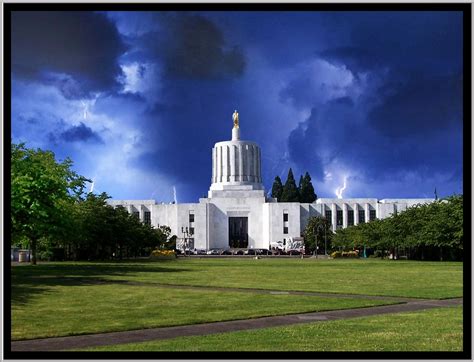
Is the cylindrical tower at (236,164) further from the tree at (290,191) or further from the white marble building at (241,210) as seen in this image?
the tree at (290,191)

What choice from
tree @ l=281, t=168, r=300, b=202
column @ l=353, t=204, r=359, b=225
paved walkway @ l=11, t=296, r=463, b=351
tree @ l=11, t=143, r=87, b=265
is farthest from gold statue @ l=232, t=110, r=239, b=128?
paved walkway @ l=11, t=296, r=463, b=351

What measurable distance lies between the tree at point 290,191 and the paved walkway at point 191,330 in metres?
172

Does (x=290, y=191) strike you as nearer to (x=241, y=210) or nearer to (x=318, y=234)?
(x=241, y=210)

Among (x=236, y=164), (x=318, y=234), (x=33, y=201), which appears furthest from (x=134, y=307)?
(x=236, y=164)

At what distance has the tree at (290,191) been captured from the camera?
194 meters

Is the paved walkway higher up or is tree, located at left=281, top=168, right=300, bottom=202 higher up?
tree, located at left=281, top=168, right=300, bottom=202

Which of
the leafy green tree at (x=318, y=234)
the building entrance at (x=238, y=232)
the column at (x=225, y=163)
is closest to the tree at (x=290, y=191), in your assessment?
the building entrance at (x=238, y=232)

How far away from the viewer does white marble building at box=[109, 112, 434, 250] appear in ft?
568

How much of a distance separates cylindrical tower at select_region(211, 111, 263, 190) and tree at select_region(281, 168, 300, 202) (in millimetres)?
14053

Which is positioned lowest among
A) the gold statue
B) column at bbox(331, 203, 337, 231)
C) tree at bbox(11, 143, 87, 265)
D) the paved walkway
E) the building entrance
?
the building entrance

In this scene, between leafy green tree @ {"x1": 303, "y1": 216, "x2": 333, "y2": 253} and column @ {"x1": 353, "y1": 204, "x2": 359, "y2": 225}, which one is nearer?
leafy green tree @ {"x1": 303, "y1": 216, "x2": 333, "y2": 253}

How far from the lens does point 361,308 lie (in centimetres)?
2139

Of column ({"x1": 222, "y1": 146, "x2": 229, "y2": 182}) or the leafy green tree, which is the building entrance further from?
the leafy green tree

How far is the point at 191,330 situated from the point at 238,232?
540 feet
